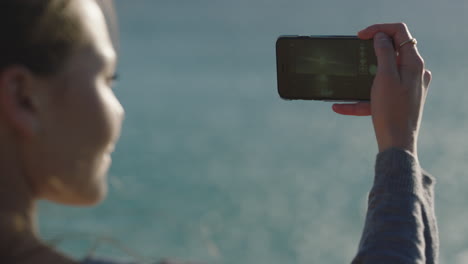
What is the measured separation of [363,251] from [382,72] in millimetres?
274

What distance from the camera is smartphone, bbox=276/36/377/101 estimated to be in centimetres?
112

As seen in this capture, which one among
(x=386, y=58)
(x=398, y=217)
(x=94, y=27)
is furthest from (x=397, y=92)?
(x=94, y=27)

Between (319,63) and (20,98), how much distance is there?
28.4 inches

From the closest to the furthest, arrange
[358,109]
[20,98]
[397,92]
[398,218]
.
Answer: [20,98] < [398,218] < [397,92] < [358,109]

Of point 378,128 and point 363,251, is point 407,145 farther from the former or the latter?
point 363,251

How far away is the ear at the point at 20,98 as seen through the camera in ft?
1.69

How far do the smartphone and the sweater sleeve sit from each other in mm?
359

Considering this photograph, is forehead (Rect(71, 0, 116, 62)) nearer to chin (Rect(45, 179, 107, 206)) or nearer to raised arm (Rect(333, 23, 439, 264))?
chin (Rect(45, 179, 107, 206))

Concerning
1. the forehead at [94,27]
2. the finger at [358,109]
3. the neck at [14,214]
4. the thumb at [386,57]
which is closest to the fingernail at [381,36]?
the thumb at [386,57]

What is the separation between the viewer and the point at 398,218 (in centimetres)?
71

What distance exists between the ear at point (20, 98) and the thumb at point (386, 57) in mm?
505

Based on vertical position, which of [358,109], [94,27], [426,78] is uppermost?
[94,27]

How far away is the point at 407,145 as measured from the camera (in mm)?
795

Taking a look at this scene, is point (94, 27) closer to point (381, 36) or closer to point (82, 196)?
point (82, 196)
